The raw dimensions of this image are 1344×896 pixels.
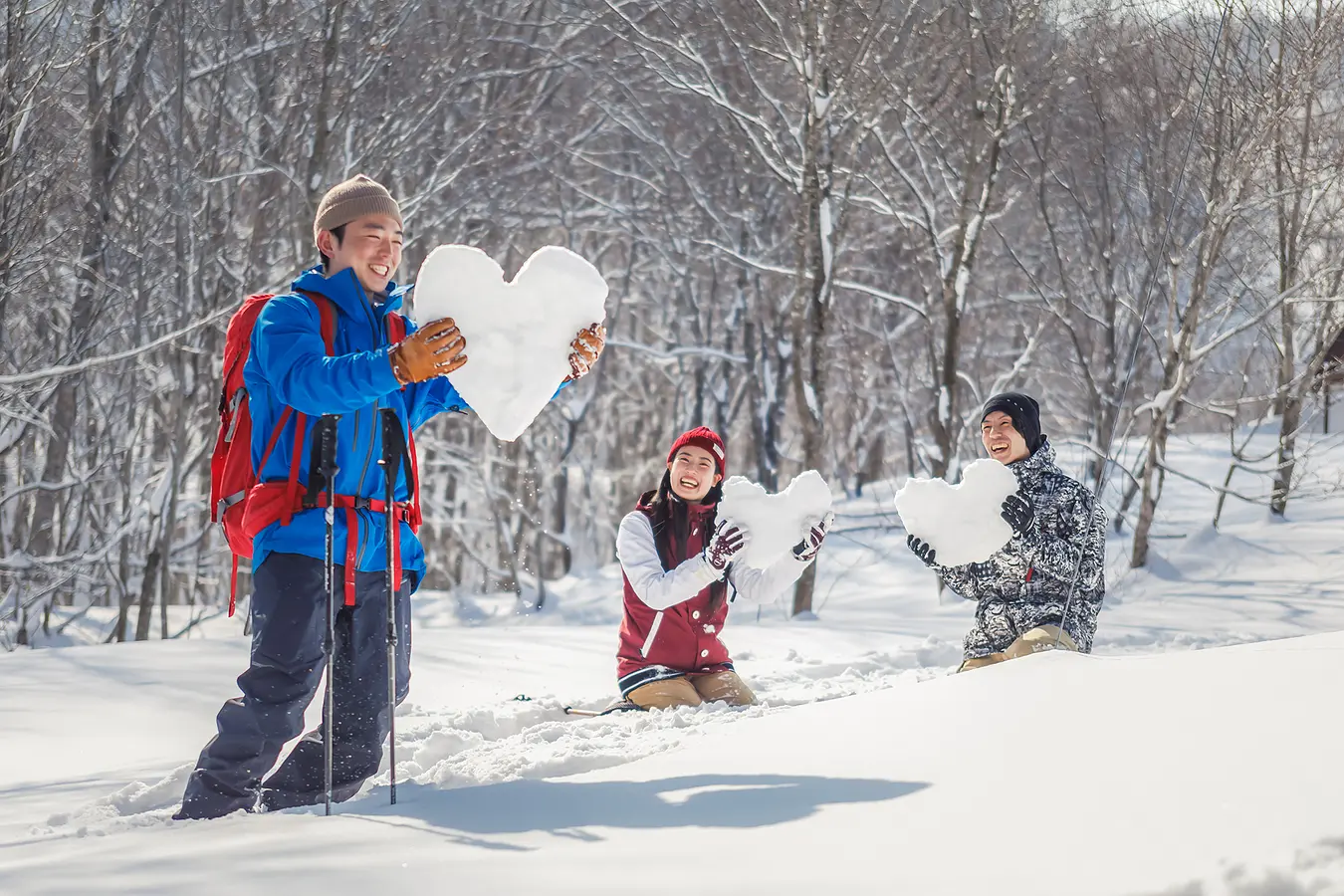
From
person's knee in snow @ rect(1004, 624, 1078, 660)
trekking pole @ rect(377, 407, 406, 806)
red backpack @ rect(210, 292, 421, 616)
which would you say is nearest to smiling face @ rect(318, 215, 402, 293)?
red backpack @ rect(210, 292, 421, 616)

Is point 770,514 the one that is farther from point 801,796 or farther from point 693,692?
point 801,796

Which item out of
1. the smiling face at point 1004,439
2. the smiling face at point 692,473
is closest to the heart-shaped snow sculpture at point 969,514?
the smiling face at point 1004,439

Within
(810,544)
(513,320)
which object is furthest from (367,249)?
(810,544)

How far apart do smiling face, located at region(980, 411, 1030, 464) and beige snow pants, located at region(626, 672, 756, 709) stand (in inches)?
54.7

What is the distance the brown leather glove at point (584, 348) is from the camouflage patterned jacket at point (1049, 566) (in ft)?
6.67

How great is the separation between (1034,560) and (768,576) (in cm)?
104

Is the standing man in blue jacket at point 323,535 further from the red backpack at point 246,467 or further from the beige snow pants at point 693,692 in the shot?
the beige snow pants at point 693,692

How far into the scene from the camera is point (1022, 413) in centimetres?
470

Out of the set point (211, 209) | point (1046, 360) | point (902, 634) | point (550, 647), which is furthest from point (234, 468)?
point (1046, 360)

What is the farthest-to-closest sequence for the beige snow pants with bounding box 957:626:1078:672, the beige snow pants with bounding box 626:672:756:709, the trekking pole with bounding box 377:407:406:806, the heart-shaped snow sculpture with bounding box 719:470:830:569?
the heart-shaped snow sculpture with bounding box 719:470:830:569 → the beige snow pants with bounding box 626:672:756:709 → the beige snow pants with bounding box 957:626:1078:672 → the trekking pole with bounding box 377:407:406:806

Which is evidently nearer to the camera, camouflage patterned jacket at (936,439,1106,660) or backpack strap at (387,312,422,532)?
backpack strap at (387,312,422,532)

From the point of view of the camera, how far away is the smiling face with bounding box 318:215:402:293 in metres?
3.15

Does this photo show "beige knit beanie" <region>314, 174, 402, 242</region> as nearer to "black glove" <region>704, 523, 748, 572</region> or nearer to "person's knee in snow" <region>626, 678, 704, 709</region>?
"black glove" <region>704, 523, 748, 572</region>

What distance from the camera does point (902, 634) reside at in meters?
8.27
